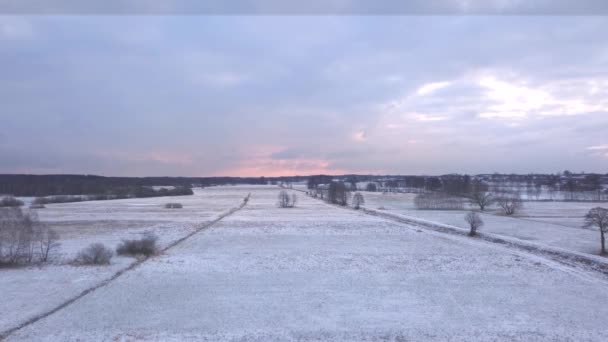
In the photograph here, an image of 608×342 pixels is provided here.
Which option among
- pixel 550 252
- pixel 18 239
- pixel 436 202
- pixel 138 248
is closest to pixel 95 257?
pixel 138 248

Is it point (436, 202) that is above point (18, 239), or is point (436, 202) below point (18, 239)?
below

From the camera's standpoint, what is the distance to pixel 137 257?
1072 inches

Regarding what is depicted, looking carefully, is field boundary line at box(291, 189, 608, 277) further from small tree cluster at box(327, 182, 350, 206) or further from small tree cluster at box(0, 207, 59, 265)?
small tree cluster at box(327, 182, 350, 206)

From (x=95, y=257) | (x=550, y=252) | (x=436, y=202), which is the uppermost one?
(x=436, y=202)

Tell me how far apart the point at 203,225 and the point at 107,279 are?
29.8 meters

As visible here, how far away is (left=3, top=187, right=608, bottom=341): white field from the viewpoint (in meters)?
13.3

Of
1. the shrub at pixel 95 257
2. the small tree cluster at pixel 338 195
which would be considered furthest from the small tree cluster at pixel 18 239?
the small tree cluster at pixel 338 195

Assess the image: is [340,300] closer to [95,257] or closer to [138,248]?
[95,257]

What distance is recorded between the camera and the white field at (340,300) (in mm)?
13320

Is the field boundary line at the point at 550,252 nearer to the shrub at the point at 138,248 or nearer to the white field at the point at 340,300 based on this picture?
the white field at the point at 340,300

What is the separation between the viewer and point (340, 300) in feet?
56.0

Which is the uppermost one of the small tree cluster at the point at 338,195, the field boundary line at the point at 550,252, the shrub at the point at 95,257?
the small tree cluster at the point at 338,195

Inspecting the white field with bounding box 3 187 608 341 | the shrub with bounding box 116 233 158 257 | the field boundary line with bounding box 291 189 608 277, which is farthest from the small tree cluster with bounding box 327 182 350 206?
the shrub with bounding box 116 233 158 257

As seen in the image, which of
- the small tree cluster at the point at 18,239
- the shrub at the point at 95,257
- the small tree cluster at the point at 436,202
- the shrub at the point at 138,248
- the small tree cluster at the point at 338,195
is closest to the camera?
the shrub at the point at 95,257
